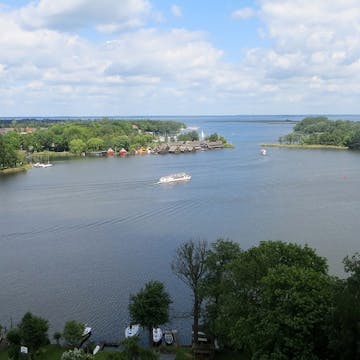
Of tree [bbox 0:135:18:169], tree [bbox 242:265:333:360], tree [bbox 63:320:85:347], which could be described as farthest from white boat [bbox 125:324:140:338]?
tree [bbox 0:135:18:169]

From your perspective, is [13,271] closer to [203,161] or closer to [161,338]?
[161,338]

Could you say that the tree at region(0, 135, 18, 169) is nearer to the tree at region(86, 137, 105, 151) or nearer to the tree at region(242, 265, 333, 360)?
the tree at region(86, 137, 105, 151)

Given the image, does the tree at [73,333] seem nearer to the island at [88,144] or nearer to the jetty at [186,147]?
the island at [88,144]

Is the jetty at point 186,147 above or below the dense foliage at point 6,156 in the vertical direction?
below

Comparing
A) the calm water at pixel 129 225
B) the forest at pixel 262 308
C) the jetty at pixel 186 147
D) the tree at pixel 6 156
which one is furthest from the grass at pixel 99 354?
the jetty at pixel 186 147

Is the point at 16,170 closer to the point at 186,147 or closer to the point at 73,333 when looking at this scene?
the point at 186,147

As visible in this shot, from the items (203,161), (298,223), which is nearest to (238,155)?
(203,161)
